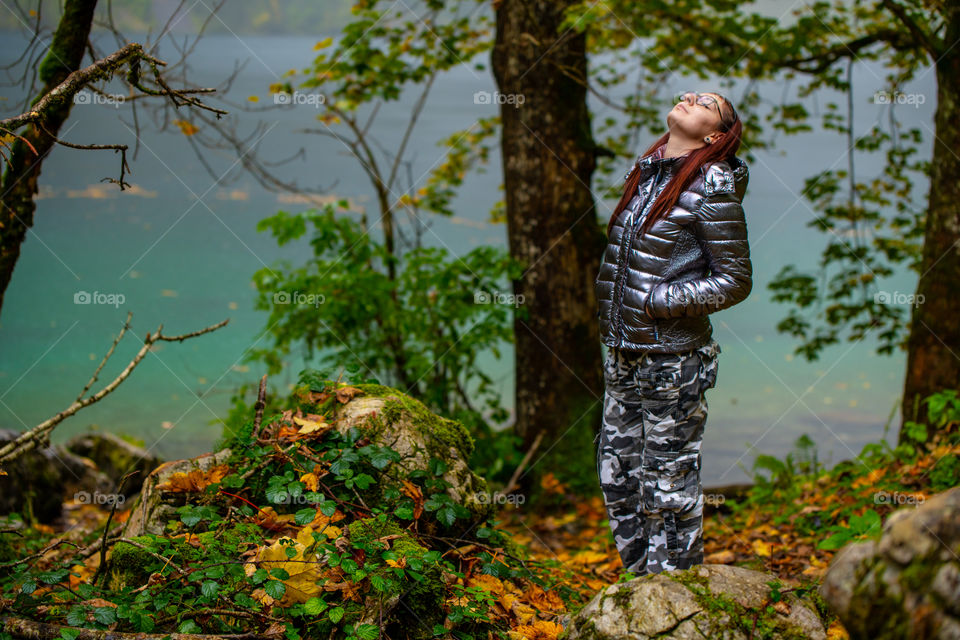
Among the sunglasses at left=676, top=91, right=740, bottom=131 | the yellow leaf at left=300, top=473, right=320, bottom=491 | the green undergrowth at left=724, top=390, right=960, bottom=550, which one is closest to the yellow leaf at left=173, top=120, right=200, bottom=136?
the yellow leaf at left=300, top=473, right=320, bottom=491

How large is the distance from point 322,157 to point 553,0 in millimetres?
11199

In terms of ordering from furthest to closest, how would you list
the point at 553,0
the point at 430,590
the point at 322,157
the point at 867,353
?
the point at 322,157
the point at 867,353
the point at 553,0
the point at 430,590

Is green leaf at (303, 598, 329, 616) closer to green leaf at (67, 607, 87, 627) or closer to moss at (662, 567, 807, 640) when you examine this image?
green leaf at (67, 607, 87, 627)

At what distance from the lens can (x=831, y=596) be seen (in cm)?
151

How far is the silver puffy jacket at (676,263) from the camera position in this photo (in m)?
2.87

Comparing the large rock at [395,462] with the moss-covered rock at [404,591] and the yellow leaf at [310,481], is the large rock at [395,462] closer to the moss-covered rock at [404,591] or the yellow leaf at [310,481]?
the yellow leaf at [310,481]

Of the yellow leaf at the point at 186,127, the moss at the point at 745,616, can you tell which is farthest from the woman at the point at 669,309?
the yellow leaf at the point at 186,127

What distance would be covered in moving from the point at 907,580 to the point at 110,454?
269 inches

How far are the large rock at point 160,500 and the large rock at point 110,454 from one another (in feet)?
12.2

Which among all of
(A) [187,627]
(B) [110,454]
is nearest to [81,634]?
(A) [187,627]

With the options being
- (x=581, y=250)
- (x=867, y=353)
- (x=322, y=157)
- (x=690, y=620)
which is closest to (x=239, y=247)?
(x=322, y=157)

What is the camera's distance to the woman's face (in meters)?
2.93

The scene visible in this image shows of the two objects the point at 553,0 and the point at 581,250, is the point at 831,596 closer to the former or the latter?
the point at 581,250

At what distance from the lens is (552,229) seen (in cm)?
562
